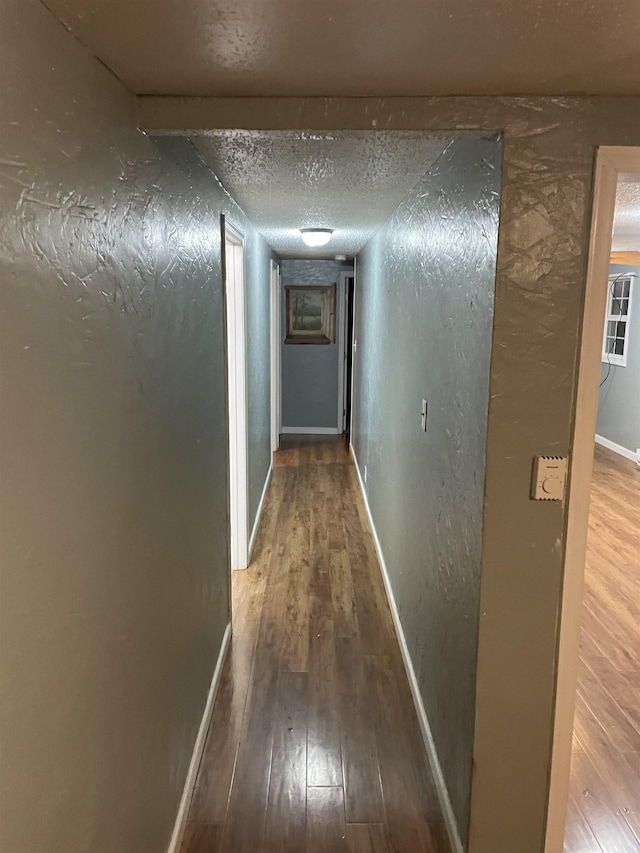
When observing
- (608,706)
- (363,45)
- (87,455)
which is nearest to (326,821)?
(608,706)

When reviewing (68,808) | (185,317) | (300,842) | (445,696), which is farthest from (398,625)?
(68,808)

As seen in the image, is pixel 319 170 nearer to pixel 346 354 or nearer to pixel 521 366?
pixel 521 366

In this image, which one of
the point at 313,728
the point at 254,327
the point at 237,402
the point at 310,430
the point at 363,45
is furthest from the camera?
the point at 310,430

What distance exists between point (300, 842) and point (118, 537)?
1.20m

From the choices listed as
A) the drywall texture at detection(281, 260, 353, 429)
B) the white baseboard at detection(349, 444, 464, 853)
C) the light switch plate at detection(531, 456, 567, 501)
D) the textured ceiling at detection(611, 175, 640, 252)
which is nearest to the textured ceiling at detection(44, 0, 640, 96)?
the textured ceiling at detection(611, 175, 640, 252)

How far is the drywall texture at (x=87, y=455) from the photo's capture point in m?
0.85

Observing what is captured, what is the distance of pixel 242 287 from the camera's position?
3.42 m

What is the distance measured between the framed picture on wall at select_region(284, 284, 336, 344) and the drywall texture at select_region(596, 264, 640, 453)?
2997 millimetres

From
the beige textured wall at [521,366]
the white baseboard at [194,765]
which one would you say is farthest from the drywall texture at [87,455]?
the beige textured wall at [521,366]

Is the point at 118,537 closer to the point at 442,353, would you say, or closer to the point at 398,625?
the point at 442,353

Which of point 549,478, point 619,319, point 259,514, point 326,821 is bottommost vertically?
point 326,821

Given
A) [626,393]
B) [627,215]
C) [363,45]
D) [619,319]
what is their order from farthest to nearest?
1. [619,319]
2. [626,393]
3. [627,215]
4. [363,45]

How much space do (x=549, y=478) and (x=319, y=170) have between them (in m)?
1.30

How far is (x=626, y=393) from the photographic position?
21.5ft
